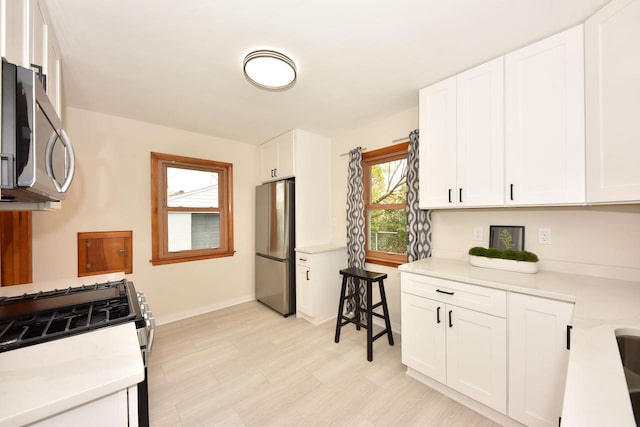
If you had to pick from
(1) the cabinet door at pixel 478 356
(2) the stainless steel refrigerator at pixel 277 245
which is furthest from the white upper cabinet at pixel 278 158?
(1) the cabinet door at pixel 478 356

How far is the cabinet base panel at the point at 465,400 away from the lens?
1.57m

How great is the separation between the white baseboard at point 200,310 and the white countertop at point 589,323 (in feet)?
8.77

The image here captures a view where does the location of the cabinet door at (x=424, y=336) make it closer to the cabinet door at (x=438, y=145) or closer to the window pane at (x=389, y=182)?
the cabinet door at (x=438, y=145)

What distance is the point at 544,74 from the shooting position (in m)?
1.58

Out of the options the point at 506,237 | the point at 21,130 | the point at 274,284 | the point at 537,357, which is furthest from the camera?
the point at 274,284

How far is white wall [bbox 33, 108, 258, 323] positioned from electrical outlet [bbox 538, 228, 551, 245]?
11.1 ft

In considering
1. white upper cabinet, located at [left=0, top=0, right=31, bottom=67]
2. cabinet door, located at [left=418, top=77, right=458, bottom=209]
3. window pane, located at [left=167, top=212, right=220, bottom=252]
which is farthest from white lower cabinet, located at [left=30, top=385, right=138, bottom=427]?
window pane, located at [left=167, top=212, right=220, bottom=252]

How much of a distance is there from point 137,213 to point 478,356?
3.53 metres

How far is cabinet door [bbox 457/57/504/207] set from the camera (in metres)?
1.76

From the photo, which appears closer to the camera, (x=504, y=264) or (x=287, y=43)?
(x=287, y=43)

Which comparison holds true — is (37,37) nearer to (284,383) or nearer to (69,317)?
(69,317)

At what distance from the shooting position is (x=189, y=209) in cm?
333

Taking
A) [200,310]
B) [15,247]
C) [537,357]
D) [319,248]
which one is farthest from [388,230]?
[15,247]

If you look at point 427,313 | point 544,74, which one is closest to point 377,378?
point 427,313
